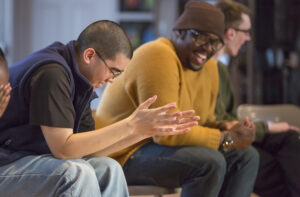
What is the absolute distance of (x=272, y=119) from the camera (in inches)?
101

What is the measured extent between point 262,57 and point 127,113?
3.28 m

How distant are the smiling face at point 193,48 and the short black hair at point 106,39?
54 centimetres

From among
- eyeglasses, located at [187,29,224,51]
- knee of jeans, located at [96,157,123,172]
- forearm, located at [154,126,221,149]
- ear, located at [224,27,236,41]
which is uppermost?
eyeglasses, located at [187,29,224,51]

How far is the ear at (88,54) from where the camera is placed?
1.38 metres

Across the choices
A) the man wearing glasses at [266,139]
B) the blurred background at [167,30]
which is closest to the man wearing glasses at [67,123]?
the man wearing glasses at [266,139]

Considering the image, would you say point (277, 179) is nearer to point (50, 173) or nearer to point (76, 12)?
point (50, 173)

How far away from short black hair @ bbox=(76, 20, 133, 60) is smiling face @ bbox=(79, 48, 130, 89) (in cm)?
2

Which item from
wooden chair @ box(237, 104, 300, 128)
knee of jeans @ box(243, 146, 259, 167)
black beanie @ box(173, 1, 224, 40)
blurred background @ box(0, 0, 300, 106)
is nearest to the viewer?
black beanie @ box(173, 1, 224, 40)

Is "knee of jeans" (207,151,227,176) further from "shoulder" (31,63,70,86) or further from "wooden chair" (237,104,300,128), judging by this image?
"wooden chair" (237,104,300,128)

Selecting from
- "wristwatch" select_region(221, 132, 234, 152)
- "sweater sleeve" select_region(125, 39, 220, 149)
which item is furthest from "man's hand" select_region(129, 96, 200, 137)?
"wristwatch" select_region(221, 132, 234, 152)

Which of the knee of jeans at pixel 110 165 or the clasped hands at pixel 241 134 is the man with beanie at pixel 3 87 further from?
the clasped hands at pixel 241 134

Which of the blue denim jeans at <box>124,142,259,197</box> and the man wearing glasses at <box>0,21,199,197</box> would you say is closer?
the man wearing glasses at <box>0,21,199,197</box>

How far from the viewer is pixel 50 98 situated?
1263 mm

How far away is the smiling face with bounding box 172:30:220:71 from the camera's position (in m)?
1.87
